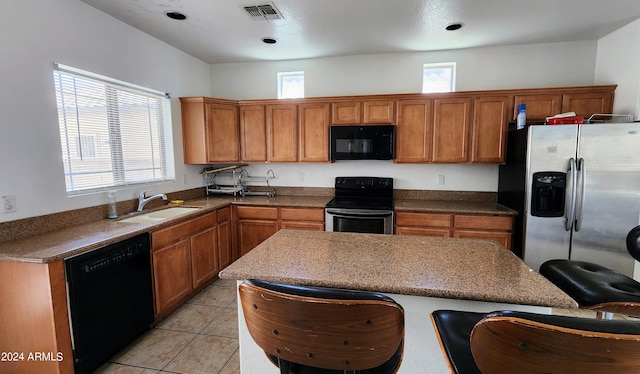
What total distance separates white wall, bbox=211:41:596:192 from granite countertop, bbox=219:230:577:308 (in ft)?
6.59

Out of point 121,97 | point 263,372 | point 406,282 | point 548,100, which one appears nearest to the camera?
point 406,282

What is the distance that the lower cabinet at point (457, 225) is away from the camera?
9.90 ft

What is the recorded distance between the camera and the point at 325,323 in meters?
0.87

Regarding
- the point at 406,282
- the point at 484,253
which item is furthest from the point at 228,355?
the point at 484,253

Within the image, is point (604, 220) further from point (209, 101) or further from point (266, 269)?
point (209, 101)

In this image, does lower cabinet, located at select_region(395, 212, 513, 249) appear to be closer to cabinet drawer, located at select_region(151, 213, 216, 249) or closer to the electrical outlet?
cabinet drawer, located at select_region(151, 213, 216, 249)

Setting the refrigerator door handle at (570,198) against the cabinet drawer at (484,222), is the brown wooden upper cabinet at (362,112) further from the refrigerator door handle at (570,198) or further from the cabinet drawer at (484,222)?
the refrigerator door handle at (570,198)

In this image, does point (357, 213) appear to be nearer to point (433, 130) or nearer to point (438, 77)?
point (433, 130)

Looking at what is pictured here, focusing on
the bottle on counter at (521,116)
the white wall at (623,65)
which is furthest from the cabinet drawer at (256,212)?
the white wall at (623,65)

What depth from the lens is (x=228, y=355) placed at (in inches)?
83.7

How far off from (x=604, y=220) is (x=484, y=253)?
1959mm

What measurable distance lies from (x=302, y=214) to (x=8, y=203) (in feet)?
7.85

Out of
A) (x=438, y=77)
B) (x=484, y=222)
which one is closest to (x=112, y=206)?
(x=484, y=222)

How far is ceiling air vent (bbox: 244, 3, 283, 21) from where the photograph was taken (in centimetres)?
245
